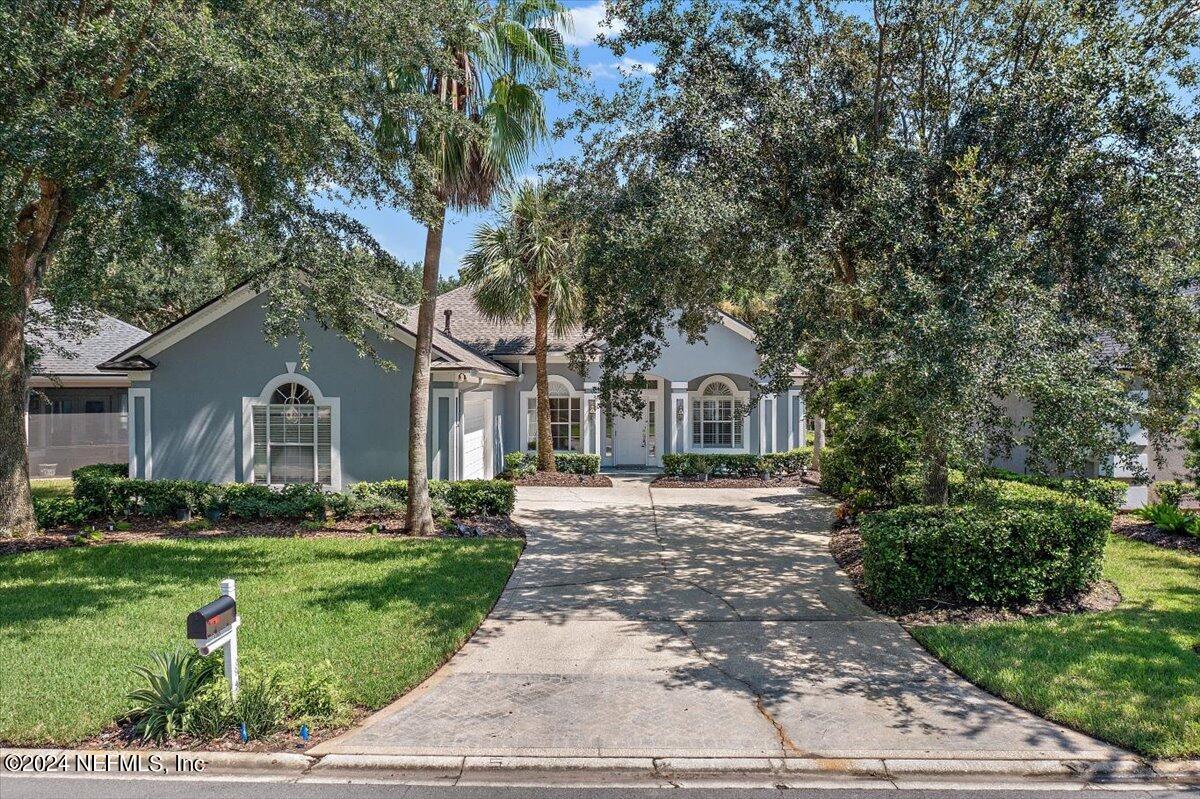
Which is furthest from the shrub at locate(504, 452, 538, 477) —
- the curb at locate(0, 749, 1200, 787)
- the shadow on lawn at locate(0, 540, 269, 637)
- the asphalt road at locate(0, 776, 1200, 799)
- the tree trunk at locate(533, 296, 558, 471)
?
the asphalt road at locate(0, 776, 1200, 799)

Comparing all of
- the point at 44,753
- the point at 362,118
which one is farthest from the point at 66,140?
the point at 44,753

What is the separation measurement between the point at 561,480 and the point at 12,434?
456 inches

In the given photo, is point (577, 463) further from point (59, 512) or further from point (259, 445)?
point (59, 512)

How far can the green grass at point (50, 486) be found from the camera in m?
17.7

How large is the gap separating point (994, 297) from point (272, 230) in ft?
31.1

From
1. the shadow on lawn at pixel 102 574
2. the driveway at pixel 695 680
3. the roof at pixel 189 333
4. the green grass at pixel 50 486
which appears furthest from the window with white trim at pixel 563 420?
the green grass at pixel 50 486

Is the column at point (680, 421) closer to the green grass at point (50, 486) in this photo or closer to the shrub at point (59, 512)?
the shrub at point (59, 512)

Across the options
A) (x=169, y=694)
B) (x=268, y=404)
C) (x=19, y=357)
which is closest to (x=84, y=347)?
(x=19, y=357)

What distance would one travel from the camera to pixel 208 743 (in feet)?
17.5

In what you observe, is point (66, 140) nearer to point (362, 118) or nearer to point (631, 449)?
point (362, 118)

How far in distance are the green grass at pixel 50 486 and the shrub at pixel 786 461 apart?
1797 centimetres

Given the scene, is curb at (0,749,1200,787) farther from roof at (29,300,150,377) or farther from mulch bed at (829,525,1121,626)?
roof at (29,300,150,377)

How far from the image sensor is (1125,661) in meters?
6.71

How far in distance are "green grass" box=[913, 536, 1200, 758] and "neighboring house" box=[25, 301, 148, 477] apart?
23322mm
